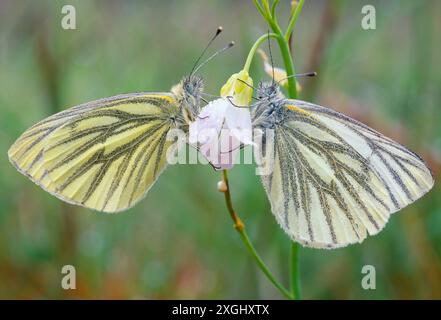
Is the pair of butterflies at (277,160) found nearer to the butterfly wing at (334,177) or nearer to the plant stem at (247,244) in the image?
the butterfly wing at (334,177)

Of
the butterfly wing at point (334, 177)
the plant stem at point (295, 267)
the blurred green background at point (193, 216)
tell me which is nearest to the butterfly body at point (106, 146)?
the butterfly wing at point (334, 177)

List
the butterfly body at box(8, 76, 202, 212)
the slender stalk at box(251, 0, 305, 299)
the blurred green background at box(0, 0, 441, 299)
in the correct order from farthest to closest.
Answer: the blurred green background at box(0, 0, 441, 299) < the butterfly body at box(8, 76, 202, 212) < the slender stalk at box(251, 0, 305, 299)

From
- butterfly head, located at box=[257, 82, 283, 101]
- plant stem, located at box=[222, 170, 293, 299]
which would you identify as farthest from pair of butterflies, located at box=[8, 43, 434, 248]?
plant stem, located at box=[222, 170, 293, 299]

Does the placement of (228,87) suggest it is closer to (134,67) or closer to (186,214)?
(186,214)

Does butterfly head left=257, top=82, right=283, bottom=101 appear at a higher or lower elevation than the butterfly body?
higher

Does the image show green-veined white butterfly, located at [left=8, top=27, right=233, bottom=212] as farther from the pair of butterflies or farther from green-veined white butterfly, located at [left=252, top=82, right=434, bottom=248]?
green-veined white butterfly, located at [left=252, top=82, right=434, bottom=248]

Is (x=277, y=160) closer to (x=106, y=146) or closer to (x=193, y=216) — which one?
(x=106, y=146)

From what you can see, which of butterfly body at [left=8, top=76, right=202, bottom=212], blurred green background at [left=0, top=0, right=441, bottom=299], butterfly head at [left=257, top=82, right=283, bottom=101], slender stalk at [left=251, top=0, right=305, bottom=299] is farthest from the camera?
blurred green background at [left=0, top=0, right=441, bottom=299]

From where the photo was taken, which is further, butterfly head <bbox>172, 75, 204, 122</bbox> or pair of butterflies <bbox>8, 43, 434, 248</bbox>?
butterfly head <bbox>172, 75, 204, 122</bbox>

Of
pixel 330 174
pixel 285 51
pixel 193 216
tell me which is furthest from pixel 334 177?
pixel 193 216
